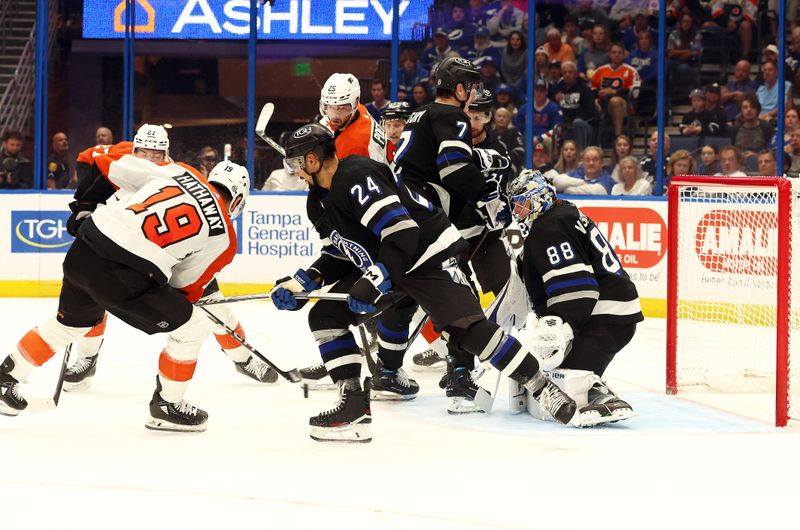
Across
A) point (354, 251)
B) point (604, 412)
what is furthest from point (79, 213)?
point (604, 412)

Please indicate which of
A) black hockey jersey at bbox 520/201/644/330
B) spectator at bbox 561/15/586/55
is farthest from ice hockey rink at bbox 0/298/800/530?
spectator at bbox 561/15/586/55

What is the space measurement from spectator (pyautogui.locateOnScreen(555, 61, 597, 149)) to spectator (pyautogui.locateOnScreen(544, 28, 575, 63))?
138 mm

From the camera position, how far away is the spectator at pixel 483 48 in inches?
358

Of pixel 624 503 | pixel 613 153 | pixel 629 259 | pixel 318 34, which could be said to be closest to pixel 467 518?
pixel 624 503

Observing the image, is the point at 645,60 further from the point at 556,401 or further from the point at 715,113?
the point at 556,401

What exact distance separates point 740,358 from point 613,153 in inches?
119

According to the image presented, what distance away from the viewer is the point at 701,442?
3906mm

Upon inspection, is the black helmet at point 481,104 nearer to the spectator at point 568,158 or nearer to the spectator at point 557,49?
the spectator at point 568,158

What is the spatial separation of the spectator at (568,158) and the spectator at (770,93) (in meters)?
1.25

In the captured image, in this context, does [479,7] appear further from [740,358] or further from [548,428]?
[548,428]

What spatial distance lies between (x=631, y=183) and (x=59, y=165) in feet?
12.9

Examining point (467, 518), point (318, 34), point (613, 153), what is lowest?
point (467, 518)

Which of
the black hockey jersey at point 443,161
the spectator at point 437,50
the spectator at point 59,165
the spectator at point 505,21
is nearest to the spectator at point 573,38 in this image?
the spectator at point 505,21

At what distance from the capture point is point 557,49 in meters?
8.90
